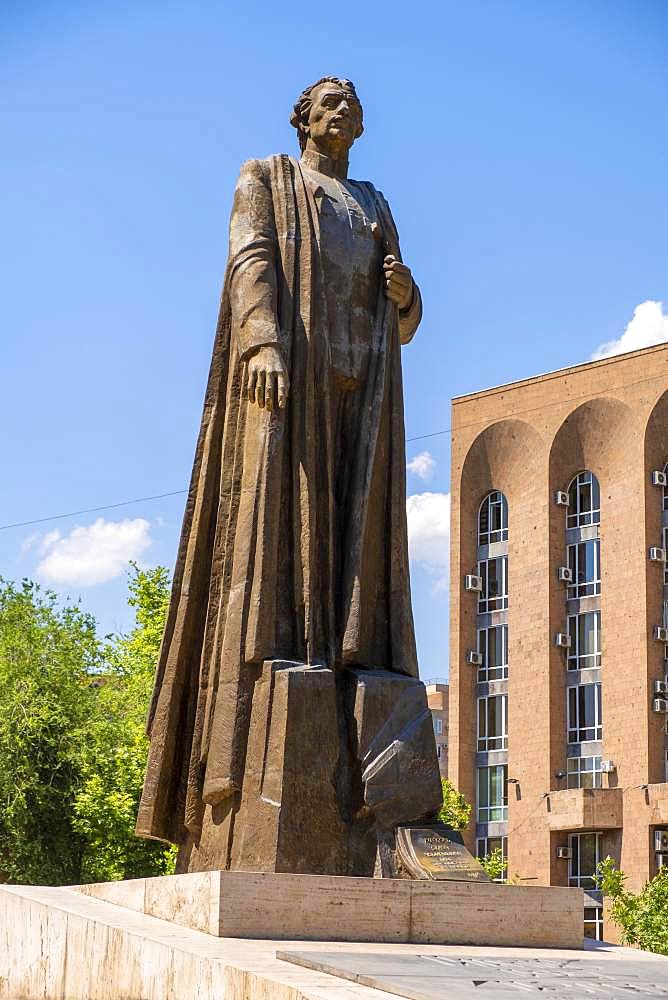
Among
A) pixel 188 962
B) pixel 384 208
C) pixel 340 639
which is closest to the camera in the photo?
pixel 188 962

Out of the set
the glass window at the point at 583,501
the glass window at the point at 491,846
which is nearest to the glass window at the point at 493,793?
the glass window at the point at 491,846

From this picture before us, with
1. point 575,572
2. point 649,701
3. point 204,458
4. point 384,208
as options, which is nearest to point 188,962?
point 204,458

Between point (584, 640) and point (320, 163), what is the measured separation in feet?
127

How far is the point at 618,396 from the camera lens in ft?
153

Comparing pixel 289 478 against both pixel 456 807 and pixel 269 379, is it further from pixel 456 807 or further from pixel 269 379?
pixel 456 807

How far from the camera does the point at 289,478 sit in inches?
348

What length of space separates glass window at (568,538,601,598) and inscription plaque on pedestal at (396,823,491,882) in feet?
129

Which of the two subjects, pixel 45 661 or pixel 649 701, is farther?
pixel 649 701

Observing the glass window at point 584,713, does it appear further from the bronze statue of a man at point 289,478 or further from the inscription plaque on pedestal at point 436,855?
the inscription plaque on pedestal at point 436,855

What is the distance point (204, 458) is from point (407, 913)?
3.12 meters

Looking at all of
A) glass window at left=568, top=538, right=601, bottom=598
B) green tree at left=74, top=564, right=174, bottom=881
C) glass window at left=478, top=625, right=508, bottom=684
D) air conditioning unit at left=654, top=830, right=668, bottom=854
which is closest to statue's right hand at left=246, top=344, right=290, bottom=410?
green tree at left=74, top=564, right=174, bottom=881

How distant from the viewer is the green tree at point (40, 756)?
28.1 metres

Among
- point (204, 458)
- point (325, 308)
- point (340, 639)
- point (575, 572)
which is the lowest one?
point (340, 639)

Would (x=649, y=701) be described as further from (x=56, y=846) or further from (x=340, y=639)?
(x=340, y=639)
